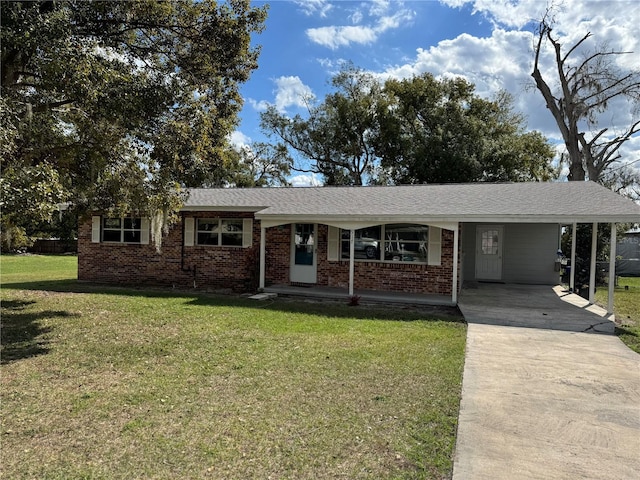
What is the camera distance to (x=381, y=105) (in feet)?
98.9

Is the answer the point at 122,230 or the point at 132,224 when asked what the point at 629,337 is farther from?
the point at 122,230

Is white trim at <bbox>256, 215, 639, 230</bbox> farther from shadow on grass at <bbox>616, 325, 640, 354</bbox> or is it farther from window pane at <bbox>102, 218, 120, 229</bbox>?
window pane at <bbox>102, 218, 120, 229</bbox>

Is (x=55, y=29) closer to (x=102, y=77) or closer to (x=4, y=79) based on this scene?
(x=102, y=77)

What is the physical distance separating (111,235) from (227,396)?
12197 mm

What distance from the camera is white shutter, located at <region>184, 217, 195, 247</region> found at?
14234mm

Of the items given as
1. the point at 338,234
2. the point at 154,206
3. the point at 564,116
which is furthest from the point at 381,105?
the point at 154,206

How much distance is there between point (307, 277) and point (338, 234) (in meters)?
1.65

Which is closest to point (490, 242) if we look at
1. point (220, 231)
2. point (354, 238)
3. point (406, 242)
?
point (406, 242)

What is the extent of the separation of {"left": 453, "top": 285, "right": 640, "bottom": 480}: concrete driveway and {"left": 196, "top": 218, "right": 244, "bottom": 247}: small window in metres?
8.03

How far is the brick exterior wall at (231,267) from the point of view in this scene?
1223 centimetres

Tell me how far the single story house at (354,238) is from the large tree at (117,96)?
3465 millimetres

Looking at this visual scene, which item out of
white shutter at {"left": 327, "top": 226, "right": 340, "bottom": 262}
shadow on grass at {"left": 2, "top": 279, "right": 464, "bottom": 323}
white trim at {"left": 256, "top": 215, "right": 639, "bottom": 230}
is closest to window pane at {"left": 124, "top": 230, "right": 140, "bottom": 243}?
shadow on grass at {"left": 2, "top": 279, "right": 464, "bottom": 323}

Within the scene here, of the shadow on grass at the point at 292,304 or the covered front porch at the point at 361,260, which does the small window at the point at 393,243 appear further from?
the shadow on grass at the point at 292,304

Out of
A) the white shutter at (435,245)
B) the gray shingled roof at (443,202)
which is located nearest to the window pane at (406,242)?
the white shutter at (435,245)
